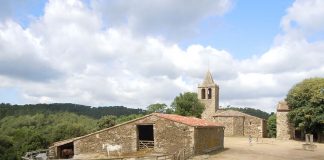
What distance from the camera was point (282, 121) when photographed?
5888 centimetres

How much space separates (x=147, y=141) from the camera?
35125mm

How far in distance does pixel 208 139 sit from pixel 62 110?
130608 mm

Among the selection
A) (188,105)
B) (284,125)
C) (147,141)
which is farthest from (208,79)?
(147,141)

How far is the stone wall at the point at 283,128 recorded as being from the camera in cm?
5844

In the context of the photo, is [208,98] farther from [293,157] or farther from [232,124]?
[293,157]

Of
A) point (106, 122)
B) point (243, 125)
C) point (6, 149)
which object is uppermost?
point (106, 122)

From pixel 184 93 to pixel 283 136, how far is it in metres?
17.9

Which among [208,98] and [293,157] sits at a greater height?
[208,98]

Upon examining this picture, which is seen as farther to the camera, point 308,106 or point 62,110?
point 62,110

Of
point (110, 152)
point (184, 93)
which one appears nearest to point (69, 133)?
point (184, 93)

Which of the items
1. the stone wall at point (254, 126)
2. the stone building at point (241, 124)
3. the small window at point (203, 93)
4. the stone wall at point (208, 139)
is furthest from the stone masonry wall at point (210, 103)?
the stone wall at point (208, 139)

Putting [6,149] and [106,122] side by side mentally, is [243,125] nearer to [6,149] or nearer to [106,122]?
[106,122]

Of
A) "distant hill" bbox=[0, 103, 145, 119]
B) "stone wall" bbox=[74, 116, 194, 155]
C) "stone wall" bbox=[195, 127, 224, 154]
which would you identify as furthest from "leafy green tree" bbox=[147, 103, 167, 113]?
"distant hill" bbox=[0, 103, 145, 119]

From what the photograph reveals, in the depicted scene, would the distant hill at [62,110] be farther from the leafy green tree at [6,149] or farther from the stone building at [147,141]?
the stone building at [147,141]
